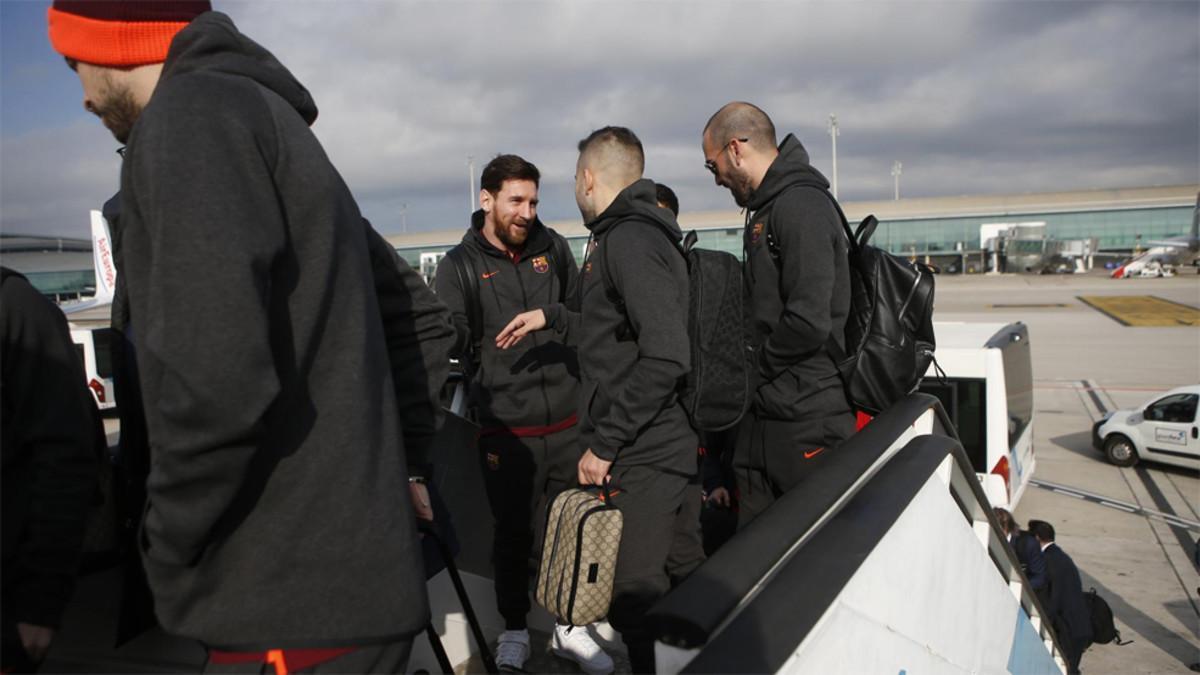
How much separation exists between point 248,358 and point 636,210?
182cm

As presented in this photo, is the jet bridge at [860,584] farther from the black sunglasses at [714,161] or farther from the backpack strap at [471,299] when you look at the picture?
the backpack strap at [471,299]

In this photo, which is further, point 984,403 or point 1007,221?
point 1007,221

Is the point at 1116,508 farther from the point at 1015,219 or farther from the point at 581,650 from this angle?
the point at 1015,219

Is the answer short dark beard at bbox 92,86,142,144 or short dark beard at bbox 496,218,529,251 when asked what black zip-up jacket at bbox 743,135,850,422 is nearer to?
short dark beard at bbox 496,218,529,251

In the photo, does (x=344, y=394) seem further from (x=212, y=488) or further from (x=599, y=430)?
(x=599, y=430)

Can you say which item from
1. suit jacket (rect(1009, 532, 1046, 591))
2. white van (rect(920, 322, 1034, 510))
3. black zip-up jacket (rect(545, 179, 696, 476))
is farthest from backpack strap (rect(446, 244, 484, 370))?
white van (rect(920, 322, 1034, 510))

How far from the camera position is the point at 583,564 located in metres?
2.64

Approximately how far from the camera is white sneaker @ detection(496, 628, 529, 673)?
10.5 feet

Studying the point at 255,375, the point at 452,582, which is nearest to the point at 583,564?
the point at 452,582

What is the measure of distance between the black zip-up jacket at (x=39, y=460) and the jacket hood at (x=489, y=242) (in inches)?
90.5

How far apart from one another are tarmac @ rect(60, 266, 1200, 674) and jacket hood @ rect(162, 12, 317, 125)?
126 centimetres

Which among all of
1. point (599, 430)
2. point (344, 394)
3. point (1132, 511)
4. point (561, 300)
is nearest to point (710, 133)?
point (561, 300)

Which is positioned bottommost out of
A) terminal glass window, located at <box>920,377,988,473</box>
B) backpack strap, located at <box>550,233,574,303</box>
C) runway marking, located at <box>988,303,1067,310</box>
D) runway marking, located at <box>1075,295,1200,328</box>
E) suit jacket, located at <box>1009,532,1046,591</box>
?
runway marking, located at <box>1075,295,1200,328</box>

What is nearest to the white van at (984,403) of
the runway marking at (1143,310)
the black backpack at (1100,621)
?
the black backpack at (1100,621)
